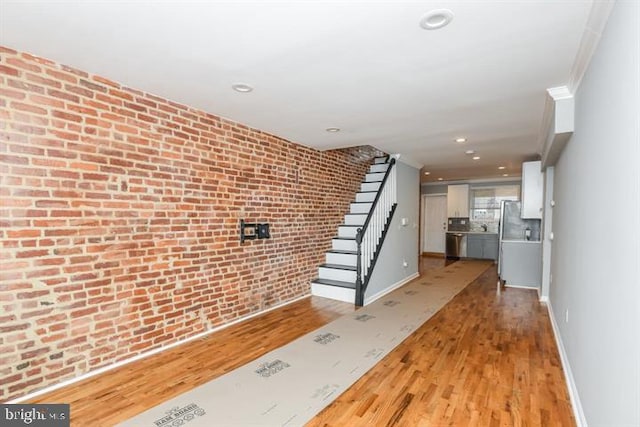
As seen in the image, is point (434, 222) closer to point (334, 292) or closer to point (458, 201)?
point (458, 201)

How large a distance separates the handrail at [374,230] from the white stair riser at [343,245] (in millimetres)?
380

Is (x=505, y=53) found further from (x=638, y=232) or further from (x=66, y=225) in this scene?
(x=66, y=225)

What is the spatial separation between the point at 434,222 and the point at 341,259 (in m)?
6.22

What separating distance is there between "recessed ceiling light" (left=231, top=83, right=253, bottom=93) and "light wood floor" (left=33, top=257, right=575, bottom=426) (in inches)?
94.6

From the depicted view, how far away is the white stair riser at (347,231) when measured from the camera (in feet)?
18.3

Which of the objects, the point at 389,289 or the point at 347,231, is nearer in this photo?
the point at 389,289

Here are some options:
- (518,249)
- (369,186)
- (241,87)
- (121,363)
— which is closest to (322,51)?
(241,87)

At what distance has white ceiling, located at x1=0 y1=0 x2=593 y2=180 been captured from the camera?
1.69 meters

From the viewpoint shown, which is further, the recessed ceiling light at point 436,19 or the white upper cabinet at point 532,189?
the white upper cabinet at point 532,189

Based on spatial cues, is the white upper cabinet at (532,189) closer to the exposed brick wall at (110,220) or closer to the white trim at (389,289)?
the white trim at (389,289)

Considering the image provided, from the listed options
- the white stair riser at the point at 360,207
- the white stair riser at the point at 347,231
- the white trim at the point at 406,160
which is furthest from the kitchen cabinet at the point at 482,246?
the white stair riser at the point at 347,231

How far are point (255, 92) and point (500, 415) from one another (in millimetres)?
3071

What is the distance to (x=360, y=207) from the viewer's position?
19.7 ft

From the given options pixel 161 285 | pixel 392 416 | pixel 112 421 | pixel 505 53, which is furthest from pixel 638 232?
pixel 161 285
